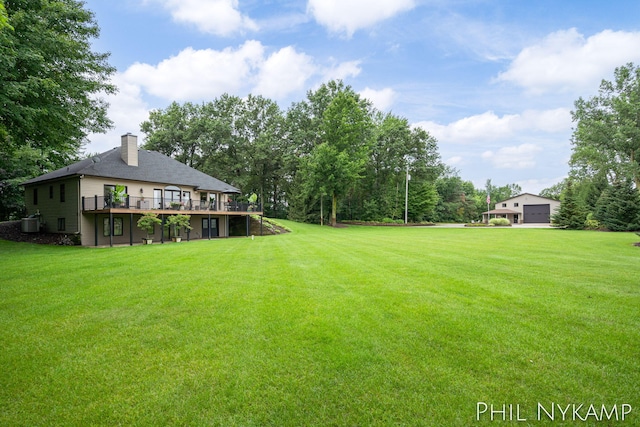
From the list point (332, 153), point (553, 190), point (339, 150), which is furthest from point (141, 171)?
point (553, 190)

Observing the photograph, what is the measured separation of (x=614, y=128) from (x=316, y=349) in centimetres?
4449

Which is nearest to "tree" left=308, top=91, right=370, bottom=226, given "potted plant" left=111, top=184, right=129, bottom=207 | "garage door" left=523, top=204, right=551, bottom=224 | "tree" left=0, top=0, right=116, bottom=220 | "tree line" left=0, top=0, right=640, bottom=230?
"tree line" left=0, top=0, right=640, bottom=230

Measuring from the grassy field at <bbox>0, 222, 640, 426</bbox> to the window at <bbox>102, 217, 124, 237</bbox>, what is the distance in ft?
48.5

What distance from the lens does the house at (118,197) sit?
19297 mm

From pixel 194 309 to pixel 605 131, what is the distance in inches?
1764

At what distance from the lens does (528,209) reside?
48.2 metres

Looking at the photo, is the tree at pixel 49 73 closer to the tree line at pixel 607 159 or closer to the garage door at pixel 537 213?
the tree line at pixel 607 159

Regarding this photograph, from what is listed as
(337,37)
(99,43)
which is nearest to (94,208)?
(99,43)

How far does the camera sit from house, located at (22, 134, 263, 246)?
19297 mm

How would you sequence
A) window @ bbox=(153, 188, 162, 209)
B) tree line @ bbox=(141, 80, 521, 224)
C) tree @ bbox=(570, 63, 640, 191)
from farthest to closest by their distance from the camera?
tree line @ bbox=(141, 80, 521, 224) → tree @ bbox=(570, 63, 640, 191) → window @ bbox=(153, 188, 162, 209)

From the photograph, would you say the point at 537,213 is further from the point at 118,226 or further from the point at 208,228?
the point at 118,226

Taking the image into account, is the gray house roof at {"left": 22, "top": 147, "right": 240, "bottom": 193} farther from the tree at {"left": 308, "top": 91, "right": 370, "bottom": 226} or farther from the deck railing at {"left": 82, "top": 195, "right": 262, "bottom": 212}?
the tree at {"left": 308, "top": 91, "right": 370, "bottom": 226}

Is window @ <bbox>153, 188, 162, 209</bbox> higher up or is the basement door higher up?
window @ <bbox>153, 188, 162, 209</bbox>

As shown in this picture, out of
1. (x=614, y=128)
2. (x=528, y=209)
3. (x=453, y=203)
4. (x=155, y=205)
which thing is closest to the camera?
(x=155, y=205)
